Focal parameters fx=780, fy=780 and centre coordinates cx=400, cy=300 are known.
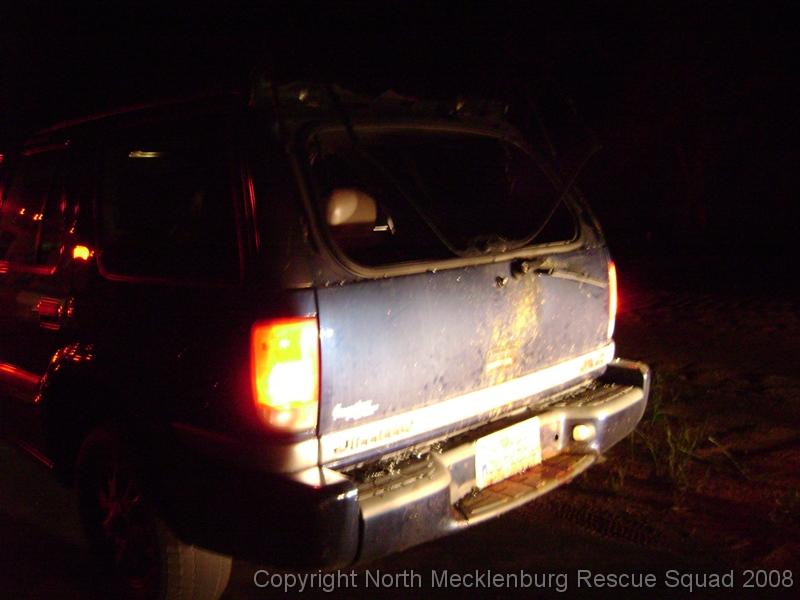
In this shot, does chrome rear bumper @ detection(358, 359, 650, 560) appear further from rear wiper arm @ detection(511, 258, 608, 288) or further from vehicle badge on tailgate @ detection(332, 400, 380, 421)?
rear wiper arm @ detection(511, 258, 608, 288)

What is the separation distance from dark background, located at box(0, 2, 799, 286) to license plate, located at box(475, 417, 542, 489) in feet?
4.02

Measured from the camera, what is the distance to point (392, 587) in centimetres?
336

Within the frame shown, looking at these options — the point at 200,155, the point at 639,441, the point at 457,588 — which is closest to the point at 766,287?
the point at 639,441

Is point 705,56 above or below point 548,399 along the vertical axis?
above

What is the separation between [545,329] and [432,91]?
1218mm

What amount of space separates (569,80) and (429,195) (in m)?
13.2

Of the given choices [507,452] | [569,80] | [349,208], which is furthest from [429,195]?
[569,80]

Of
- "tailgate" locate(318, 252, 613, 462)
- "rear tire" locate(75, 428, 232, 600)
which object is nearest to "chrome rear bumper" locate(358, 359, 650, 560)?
"tailgate" locate(318, 252, 613, 462)

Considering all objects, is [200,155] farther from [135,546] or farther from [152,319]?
[135,546]

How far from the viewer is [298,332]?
2.46m

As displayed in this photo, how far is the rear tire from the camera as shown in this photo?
289cm

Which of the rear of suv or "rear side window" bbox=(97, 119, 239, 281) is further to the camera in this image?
"rear side window" bbox=(97, 119, 239, 281)

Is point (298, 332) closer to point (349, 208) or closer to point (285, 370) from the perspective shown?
point (285, 370)

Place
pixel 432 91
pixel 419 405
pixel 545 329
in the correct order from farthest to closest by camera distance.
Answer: pixel 432 91 < pixel 545 329 < pixel 419 405
